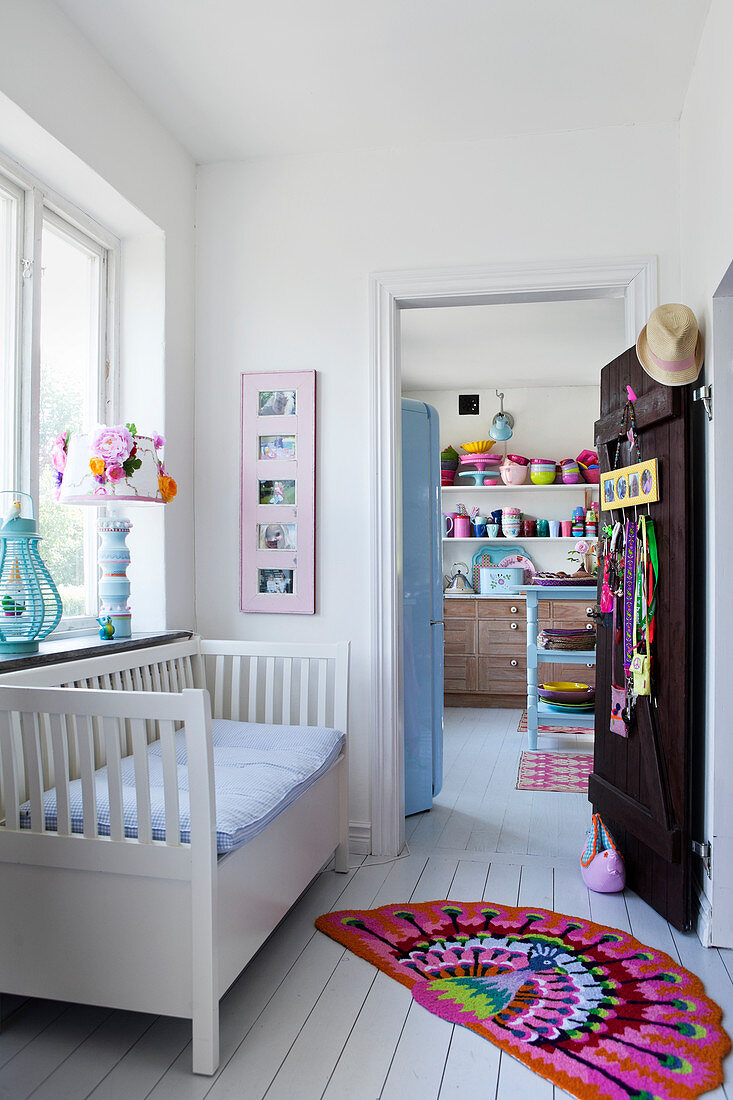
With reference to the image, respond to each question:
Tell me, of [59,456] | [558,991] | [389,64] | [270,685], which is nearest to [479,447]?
[270,685]

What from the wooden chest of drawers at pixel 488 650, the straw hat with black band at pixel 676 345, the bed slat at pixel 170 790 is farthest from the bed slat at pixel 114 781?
the wooden chest of drawers at pixel 488 650

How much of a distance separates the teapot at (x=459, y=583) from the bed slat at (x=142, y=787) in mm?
4897

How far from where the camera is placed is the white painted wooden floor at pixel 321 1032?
1.73 m

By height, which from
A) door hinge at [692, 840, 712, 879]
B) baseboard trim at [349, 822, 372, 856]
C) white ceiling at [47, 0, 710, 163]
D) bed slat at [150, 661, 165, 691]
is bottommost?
baseboard trim at [349, 822, 372, 856]

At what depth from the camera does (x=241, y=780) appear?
2189 mm

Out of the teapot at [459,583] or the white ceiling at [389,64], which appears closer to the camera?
the white ceiling at [389,64]

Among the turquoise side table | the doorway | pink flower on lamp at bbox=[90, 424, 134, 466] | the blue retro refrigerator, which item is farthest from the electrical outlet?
pink flower on lamp at bbox=[90, 424, 134, 466]

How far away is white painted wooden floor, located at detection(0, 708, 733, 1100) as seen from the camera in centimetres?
173

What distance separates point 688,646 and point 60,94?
2.44m

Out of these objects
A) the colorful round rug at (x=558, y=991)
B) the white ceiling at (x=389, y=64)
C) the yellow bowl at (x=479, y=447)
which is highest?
the white ceiling at (x=389, y=64)

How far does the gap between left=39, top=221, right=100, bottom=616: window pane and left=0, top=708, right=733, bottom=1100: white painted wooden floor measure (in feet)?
4.38

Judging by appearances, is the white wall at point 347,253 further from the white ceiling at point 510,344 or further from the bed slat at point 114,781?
the bed slat at point 114,781

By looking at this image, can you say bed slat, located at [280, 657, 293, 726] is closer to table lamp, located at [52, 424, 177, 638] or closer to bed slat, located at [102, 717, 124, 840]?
table lamp, located at [52, 424, 177, 638]

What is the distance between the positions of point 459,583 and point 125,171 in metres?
4.45
